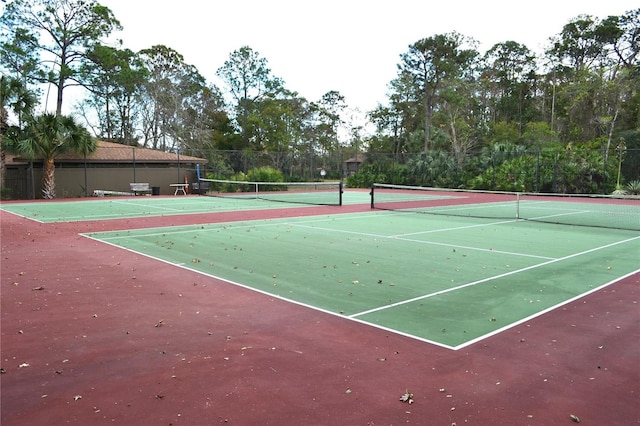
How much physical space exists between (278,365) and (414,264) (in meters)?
5.02

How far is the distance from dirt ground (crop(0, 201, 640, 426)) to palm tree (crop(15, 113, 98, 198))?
22.3 metres

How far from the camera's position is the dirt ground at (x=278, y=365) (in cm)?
354

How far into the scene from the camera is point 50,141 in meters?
26.6

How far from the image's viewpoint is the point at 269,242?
11.4m

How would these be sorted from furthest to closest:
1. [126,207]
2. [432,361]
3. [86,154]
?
[86,154] < [126,207] < [432,361]

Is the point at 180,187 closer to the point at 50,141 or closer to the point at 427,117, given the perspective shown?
the point at 50,141

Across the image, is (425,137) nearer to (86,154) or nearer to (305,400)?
(86,154)

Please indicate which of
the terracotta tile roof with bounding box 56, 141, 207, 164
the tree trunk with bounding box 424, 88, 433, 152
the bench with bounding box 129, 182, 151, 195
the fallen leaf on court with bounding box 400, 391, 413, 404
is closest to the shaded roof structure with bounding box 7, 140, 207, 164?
the terracotta tile roof with bounding box 56, 141, 207, 164

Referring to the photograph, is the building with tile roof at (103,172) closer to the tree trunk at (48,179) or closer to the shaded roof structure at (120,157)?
the shaded roof structure at (120,157)

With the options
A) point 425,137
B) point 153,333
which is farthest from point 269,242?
point 425,137

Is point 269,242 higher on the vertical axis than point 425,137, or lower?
lower

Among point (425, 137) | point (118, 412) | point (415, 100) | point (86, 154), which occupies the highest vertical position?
point (415, 100)

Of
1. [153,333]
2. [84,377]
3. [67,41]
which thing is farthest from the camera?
[67,41]

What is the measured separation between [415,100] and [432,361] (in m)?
50.6
